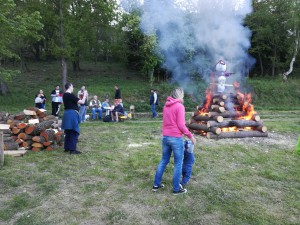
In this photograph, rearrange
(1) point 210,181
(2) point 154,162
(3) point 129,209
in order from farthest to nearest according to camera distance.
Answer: (2) point 154,162 → (1) point 210,181 → (3) point 129,209

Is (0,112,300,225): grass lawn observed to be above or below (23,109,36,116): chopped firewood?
below

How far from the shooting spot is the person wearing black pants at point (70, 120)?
28.4 feet

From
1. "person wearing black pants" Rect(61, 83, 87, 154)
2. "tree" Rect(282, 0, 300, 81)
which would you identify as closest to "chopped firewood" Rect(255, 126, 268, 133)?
"person wearing black pants" Rect(61, 83, 87, 154)

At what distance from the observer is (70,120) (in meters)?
8.65

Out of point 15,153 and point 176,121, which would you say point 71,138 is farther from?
point 176,121

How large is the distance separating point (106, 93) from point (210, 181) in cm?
1840

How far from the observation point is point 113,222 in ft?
16.0

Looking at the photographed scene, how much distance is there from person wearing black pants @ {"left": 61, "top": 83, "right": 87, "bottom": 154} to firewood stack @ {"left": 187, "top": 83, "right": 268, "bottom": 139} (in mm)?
4825

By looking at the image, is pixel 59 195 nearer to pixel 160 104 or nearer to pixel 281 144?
pixel 281 144

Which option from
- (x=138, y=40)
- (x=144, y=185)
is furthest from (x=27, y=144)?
(x=138, y=40)

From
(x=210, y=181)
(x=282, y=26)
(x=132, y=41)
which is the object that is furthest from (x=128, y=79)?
(x=210, y=181)

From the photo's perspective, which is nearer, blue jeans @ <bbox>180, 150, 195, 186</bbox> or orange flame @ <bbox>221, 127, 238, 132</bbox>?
blue jeans @ <bbox>180, 150, 195, 186</bbox>

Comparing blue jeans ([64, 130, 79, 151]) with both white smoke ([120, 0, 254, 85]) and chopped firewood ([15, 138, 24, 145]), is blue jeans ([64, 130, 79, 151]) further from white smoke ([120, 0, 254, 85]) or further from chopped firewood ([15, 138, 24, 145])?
white smoke ([120, 0, 254, 85])

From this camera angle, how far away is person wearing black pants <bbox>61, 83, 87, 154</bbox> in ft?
28.4
